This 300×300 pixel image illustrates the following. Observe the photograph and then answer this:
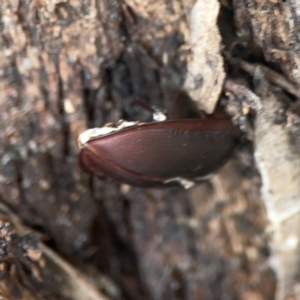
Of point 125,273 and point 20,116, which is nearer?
point 20,116

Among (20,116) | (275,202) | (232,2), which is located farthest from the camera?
(275,202)

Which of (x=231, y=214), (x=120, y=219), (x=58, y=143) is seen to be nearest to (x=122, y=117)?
(x=58, y=143)

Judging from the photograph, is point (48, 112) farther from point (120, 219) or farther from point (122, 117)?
point (120, 219)

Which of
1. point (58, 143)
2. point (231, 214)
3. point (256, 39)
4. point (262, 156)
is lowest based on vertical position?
point (231, 214)

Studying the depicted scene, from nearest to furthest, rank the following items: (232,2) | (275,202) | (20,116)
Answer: (232,2), (20,116), (275,202)
